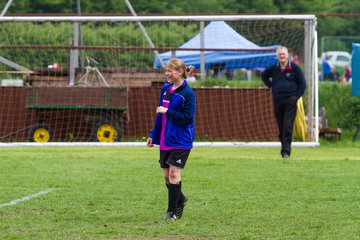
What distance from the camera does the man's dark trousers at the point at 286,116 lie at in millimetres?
16172

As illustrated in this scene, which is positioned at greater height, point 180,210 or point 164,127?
point 164,127

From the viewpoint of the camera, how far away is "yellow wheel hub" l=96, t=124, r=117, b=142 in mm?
20062

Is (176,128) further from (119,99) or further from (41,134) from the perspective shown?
(41,134)

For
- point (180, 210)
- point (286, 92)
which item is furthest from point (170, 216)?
point (286, 92)

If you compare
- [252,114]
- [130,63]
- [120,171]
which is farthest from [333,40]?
[120,171]

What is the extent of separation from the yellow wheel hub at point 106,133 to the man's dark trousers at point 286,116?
4722mm

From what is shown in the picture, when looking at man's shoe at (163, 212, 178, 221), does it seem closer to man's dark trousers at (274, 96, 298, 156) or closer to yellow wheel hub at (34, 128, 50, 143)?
man's dark trousers at (274, 96, 298, 156)

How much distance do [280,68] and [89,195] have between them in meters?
6.11

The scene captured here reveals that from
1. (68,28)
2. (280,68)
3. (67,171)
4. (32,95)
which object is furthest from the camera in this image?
(68,28)

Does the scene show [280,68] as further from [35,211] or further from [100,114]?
[35,211]

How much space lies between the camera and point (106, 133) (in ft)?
66.0

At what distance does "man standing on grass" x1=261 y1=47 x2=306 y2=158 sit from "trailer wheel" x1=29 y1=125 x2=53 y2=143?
5.60 m

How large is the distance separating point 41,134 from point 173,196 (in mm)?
11090

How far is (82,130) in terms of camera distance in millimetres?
20344
